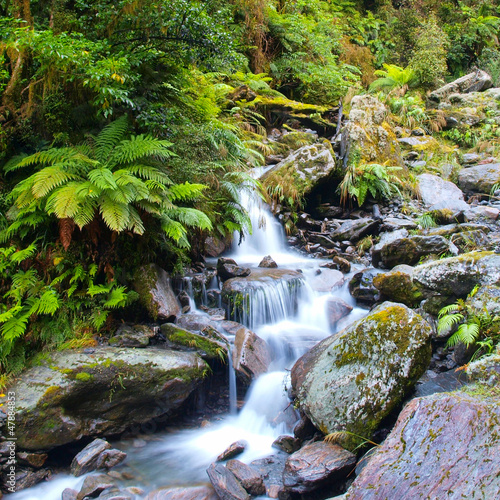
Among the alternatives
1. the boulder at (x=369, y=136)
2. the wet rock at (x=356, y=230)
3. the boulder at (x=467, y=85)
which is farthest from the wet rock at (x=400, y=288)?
the boulder at (x=467, y=85)

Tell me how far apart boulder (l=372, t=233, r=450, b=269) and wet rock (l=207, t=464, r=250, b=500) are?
188 inches

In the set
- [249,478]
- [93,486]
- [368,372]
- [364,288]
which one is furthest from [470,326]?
[93,486]

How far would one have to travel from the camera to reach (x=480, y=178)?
10.3 meters

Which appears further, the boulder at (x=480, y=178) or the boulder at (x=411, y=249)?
the boulder at (x=480, y=178)

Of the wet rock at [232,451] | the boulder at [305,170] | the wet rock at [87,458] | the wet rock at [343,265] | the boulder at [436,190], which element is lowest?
the wet rock at [232,451]

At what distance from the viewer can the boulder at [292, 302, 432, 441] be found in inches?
134

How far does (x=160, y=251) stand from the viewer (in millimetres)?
5547

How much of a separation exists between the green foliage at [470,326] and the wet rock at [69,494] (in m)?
3.93

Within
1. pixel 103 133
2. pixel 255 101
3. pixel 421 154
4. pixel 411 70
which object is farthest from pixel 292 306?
pixel 411 70

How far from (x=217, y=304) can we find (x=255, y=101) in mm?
7344

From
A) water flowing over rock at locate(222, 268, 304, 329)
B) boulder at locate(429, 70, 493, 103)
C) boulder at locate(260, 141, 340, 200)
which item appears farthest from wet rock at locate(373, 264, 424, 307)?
boulder at locate(429, 70, 493, 103)

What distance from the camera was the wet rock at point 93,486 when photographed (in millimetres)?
3254

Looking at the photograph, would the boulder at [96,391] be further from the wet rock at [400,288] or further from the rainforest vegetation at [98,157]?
the wet rock at [400,288]

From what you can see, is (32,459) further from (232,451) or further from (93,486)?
(232,451)
